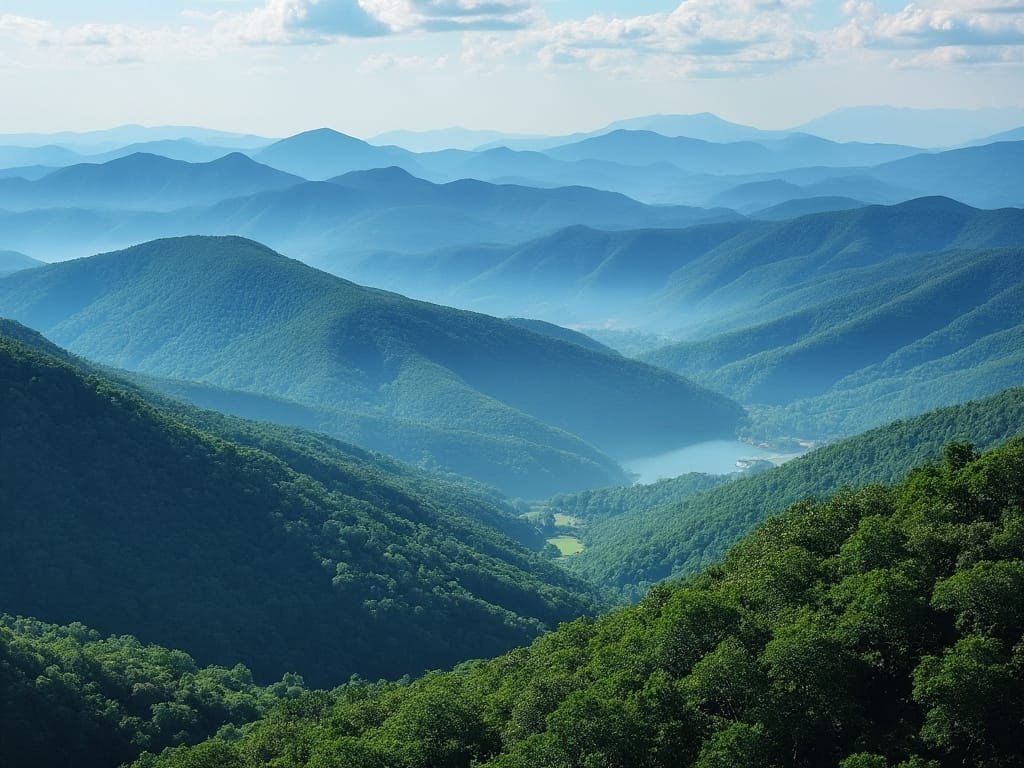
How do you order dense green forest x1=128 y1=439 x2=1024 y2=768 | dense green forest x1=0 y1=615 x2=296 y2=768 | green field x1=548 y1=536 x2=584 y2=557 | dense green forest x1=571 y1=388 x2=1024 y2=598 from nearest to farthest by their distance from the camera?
1. dense green forest x1=128 y1=439 x2=1024 y2=768
2. dense green forest x1=0 y1=615 x2=296 y2=768
3. dense green forest x1=571 y1=388 x2=1024 y2=598
4. green field x1=548 y1=536 x2=584 y2=557

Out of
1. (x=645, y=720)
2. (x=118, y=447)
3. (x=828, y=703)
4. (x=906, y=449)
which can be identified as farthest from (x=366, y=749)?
(x=906, y=449)

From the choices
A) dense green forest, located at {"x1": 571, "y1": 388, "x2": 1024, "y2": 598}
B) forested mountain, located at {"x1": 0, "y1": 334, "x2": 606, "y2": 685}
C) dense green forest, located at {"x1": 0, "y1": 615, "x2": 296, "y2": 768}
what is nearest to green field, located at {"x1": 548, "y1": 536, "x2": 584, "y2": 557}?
dense green forest, located at {"x1": 571, "y1": 388, "x2": 1024, "y2": 598}

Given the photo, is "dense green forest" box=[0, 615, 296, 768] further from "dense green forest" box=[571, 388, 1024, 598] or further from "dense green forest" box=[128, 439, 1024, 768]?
"dense green forest" box=[571, 388, 1024, 598]

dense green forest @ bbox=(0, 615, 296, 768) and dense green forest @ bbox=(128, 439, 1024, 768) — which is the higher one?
dense green forest @ bbox=(128, 439, 1024, 768)

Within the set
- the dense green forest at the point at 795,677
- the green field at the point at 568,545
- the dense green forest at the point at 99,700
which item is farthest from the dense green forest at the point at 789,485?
the dense green forest at the point at 795,677

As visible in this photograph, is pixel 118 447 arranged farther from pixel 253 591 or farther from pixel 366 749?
pixel 366 749

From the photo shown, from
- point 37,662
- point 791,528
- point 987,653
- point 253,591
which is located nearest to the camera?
point 987,653

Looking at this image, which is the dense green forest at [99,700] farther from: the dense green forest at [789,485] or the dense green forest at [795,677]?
the dense green forest at [789,485]
